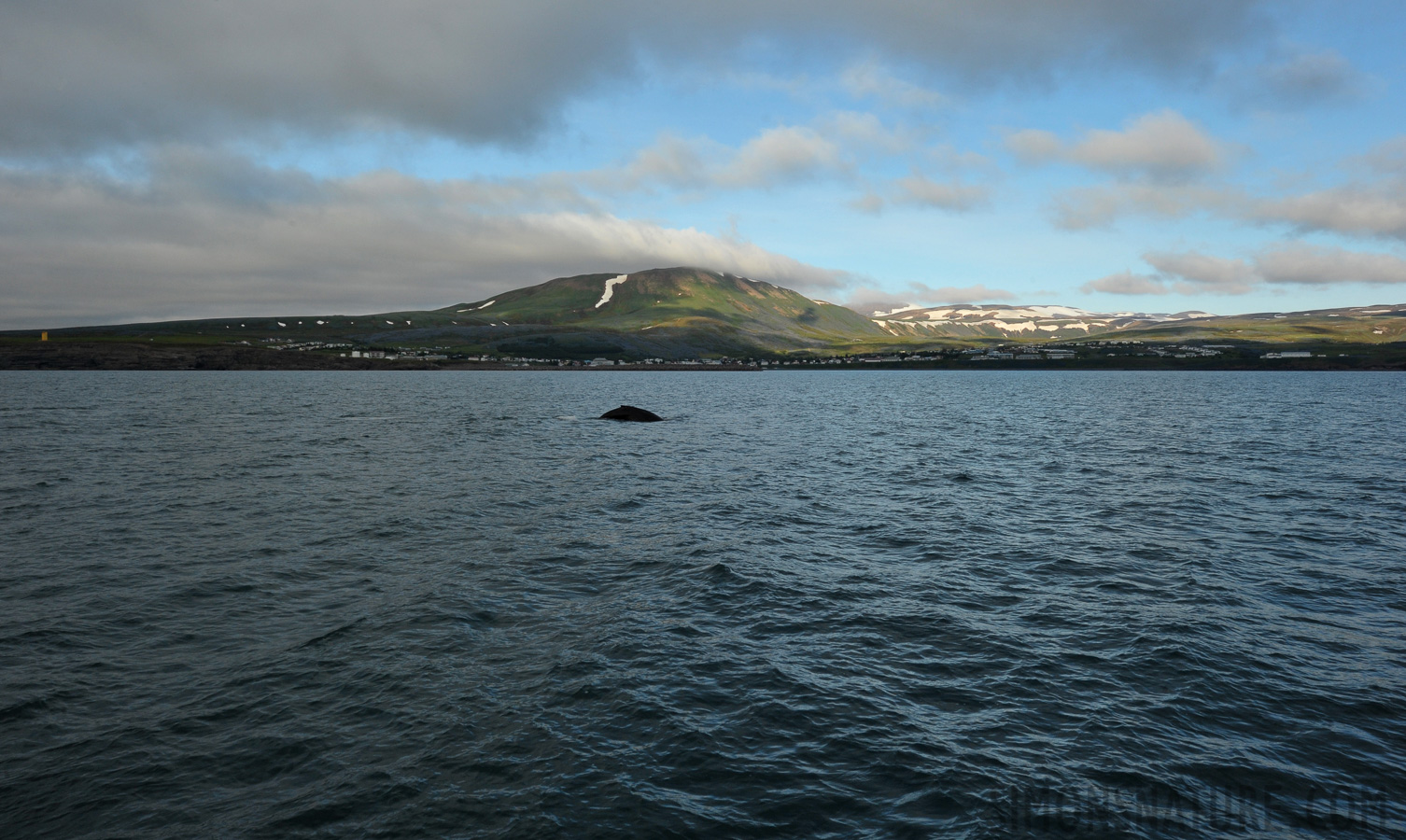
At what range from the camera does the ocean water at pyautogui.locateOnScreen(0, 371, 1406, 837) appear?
11.6 metres

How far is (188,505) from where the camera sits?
34031 mm

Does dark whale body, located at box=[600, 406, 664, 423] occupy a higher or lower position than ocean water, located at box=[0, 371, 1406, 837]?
Answer: higher

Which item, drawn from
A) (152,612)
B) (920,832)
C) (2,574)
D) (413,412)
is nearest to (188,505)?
(2,574)

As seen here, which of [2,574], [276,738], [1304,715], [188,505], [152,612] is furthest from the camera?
[188,505]

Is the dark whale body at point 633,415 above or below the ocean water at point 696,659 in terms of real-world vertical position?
above

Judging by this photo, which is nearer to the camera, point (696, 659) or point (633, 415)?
point (696, 659)

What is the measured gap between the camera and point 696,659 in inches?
679

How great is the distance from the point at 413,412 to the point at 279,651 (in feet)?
281

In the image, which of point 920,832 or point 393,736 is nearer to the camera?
point 920,832

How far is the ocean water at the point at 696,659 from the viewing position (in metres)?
11.6

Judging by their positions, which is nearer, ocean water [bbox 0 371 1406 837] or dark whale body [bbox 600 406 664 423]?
ocean water [bbox 0 371 1406 837]

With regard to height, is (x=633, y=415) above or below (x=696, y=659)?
above

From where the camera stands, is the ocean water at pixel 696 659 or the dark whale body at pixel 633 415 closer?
the ocean water at pixel 696 659

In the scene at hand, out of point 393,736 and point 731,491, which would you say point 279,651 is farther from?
point 731,491
